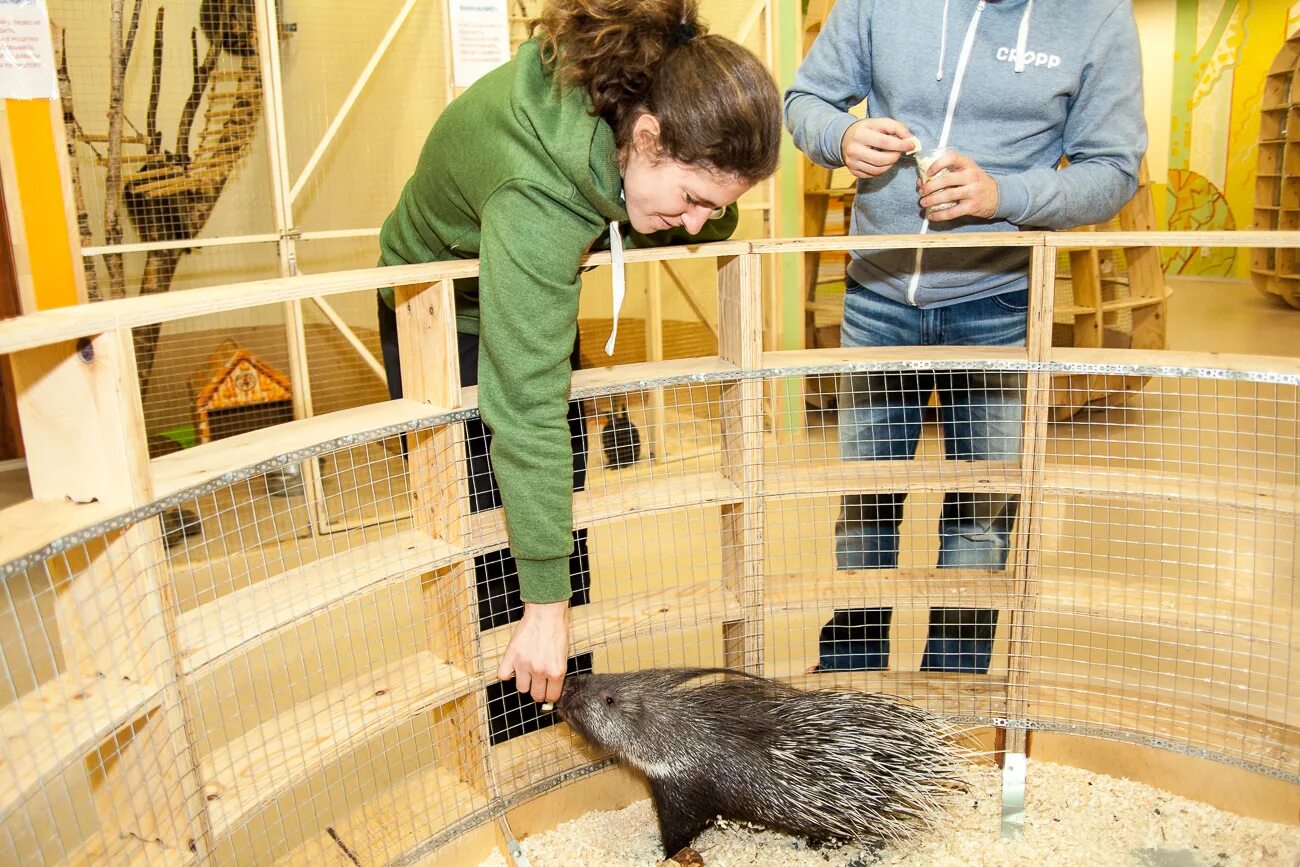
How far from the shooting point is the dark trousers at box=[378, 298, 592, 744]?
2.45 metres

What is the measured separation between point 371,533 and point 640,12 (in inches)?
152

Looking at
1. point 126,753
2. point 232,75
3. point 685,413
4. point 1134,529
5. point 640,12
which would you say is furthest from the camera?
point 685,413

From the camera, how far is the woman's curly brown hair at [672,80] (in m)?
1.69

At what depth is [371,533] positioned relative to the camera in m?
5.15

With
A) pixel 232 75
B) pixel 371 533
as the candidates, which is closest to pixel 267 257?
pixel 232 75

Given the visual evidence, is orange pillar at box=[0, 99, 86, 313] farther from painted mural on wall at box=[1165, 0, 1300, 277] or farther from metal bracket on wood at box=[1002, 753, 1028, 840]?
painted mural on wall at box=[1165, 0, 1300, 277]

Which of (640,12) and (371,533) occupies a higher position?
(640,12)

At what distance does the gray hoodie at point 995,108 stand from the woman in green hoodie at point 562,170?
75 centimetres

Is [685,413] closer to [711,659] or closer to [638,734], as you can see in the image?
[711,659]

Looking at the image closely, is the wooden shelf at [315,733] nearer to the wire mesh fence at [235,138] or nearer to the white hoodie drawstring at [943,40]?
the white hoodie drawstring at [943,40]

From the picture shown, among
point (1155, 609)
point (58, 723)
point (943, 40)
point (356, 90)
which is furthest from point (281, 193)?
point (1155, 609)

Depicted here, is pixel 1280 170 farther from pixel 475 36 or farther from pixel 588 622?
pixel 588 622

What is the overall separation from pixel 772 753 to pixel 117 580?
1478 mm

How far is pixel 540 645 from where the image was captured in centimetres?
208
